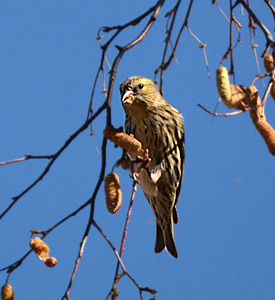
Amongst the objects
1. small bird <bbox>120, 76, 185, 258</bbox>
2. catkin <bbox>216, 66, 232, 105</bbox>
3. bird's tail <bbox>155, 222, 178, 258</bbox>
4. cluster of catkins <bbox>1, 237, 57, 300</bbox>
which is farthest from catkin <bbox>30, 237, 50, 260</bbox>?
bird's tail <bbox>155, 222, 178, 258</bbox>

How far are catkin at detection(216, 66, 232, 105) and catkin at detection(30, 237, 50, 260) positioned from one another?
837mm

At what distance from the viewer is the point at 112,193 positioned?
7.11 ft

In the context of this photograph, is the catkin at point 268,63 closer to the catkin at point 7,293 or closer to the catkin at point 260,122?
the catkin at point 260,122

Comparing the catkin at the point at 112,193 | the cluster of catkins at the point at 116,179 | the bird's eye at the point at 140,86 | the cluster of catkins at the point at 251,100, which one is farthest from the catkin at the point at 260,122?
the bird's eye at the point at 140,86

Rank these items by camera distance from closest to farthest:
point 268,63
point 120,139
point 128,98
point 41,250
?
point 120,139 < point 41,250 < point 268,63 < point 128,98

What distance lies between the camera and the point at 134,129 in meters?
3.28

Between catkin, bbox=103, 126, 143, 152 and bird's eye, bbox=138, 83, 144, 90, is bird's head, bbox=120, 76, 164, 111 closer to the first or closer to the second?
bird's eye, bbox=138, 83, 144, 90

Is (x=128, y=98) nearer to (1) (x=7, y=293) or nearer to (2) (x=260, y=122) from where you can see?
(2) (x=260, y=122)

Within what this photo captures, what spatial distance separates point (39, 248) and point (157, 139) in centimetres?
130

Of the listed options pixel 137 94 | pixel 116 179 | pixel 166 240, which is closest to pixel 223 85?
pixel 116 179

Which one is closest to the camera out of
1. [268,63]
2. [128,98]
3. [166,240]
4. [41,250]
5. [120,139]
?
[120,139]

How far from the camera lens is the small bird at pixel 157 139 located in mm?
3264

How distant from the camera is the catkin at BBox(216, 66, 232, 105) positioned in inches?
79.7

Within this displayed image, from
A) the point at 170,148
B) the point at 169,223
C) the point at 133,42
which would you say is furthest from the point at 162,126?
the point at 133,42
